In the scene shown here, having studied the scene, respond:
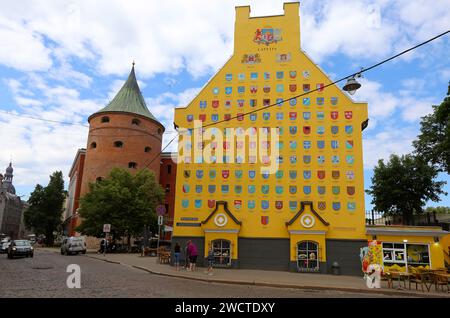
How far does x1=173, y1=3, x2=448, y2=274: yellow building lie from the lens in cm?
2458

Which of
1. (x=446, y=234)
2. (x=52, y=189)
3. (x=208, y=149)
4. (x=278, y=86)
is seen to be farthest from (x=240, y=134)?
(x=52, y=189)

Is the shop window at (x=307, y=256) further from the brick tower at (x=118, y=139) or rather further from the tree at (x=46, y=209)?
the tree at (x=46, y=209)

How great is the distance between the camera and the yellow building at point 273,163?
2458 centimetres

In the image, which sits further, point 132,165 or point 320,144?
point 132,165

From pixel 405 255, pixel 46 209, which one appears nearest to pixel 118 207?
pixel 405 255

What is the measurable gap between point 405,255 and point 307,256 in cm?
622

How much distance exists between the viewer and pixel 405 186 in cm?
4012

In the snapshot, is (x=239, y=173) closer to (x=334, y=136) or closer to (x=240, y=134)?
(x=240, y=134)

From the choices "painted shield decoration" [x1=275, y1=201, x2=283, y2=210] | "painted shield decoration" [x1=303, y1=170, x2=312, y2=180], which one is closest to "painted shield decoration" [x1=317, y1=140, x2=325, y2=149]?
"painted shield decoration" [x1=303, y1=170, x2=312, y2=180]

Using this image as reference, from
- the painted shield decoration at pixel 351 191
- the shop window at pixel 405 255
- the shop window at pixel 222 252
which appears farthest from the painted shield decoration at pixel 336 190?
the shop window at pixel 222 252

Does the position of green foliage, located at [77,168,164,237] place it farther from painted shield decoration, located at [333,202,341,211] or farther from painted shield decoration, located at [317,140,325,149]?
painted shield decoration, located at [333,202,341,211]

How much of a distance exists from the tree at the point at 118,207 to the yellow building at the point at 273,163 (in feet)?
59.8

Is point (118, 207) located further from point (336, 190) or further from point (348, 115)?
point (348, 115)

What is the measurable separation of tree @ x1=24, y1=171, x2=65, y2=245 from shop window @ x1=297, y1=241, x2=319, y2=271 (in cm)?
6062
